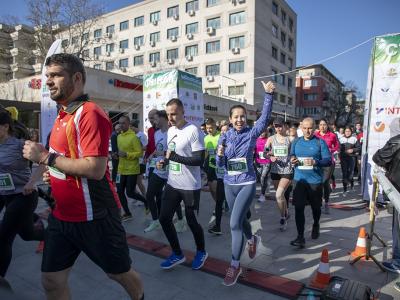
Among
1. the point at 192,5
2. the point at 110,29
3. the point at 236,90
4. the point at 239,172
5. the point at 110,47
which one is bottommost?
the point at 239,172

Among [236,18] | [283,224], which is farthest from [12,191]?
[236,18]

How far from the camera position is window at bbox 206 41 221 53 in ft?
127

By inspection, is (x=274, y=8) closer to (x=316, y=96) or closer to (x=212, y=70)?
(x=212, y=70)

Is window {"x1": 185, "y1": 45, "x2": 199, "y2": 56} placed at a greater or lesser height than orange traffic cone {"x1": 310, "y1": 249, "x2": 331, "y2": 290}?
greater

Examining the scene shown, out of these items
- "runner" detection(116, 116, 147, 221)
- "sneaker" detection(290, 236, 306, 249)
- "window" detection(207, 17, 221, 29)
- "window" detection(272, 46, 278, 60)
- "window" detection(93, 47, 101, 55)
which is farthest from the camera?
"window" detection(93, 47, 101, 55)

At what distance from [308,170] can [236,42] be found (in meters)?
35.8

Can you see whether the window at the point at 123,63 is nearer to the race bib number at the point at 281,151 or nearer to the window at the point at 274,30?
the window at the point at 274,30

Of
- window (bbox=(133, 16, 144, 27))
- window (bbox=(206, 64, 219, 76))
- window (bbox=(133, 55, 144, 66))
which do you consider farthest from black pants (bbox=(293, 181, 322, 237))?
window (bbox=(133, 16, 144, 27))

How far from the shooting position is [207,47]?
39438 millimetres

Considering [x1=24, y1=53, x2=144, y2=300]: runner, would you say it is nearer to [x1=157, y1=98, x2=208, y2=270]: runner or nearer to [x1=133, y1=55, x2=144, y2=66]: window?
[x1=157, y1=98, x2=208, y2=270]: runner

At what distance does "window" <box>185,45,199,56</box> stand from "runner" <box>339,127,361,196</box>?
3313 cm

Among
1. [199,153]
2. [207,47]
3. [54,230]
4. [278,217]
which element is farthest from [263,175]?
[207,47]

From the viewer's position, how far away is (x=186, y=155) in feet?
12.5

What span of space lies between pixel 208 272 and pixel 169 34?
42.5 metres
